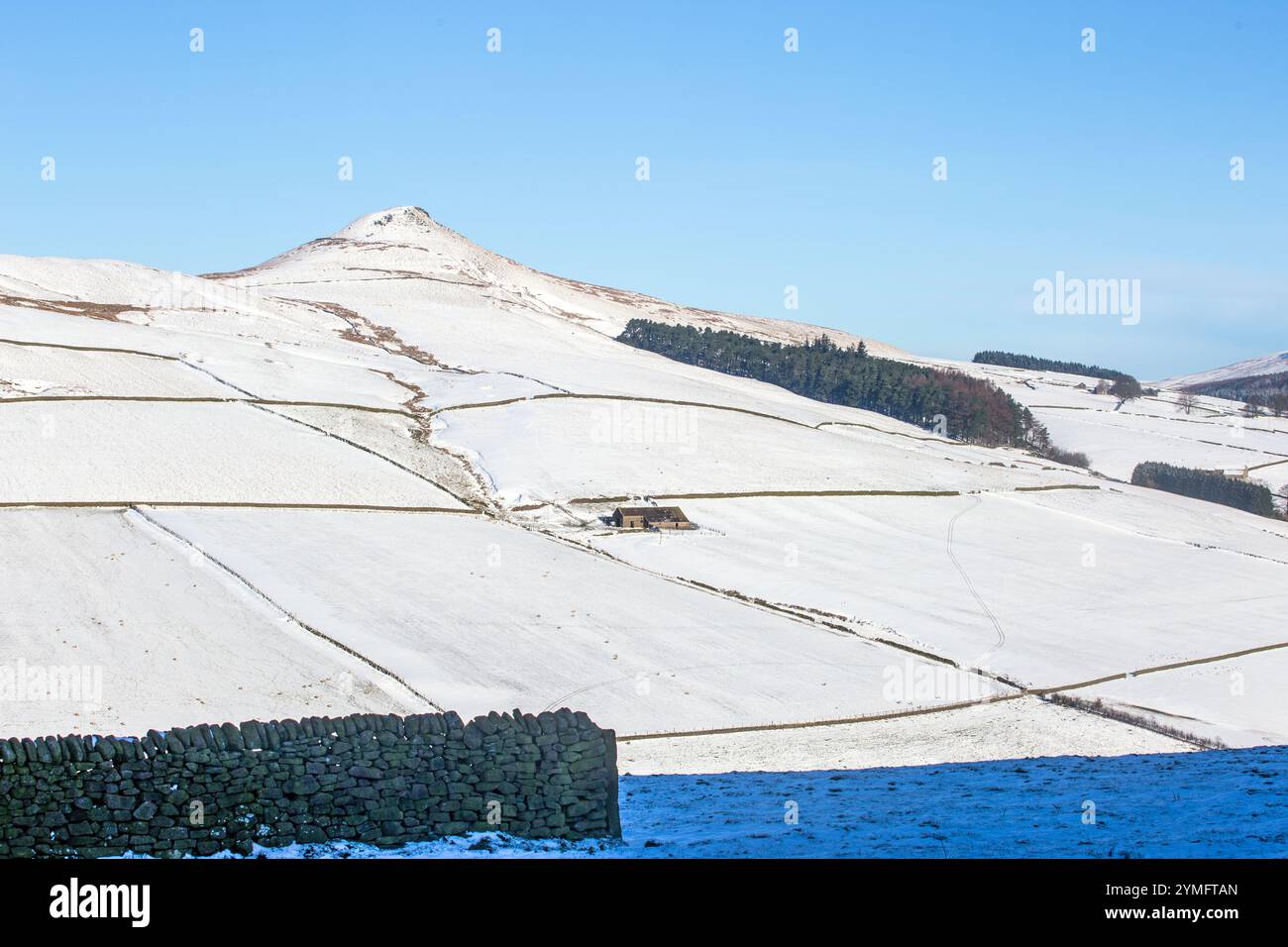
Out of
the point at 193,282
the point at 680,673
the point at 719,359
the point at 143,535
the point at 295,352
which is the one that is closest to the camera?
the point at 680,673

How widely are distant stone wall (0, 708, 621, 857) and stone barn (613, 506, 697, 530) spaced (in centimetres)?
4612

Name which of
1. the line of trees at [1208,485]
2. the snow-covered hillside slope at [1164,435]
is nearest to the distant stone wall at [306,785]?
the line of trees at [1208,485]

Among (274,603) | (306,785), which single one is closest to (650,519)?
(274,603)

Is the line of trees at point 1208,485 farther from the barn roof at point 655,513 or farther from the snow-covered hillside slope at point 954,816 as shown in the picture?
the snow-covered hillside slope at point 954,816

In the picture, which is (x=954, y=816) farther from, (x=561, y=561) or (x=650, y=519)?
(x=650, y=519)

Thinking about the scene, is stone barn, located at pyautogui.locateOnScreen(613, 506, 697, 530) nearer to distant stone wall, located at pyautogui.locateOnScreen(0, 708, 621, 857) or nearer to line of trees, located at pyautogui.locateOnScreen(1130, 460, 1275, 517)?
distant stone wall, located at pyautogui.locateOnScreen(0, 708, 621, 857)

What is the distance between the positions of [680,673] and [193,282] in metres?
119

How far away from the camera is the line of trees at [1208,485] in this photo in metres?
112

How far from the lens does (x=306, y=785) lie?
1869 centimetres

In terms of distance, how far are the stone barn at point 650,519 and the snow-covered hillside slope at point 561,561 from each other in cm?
186

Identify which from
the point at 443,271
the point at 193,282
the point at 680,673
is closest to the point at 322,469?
the point at 680,673

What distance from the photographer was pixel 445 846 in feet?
61.4
